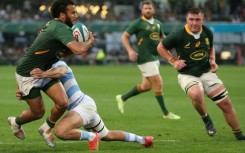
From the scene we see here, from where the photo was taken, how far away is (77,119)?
1101 cm

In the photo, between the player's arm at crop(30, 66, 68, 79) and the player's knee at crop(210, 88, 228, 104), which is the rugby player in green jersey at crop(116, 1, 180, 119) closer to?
the player's knee at crop(210, 88, 228, 104)

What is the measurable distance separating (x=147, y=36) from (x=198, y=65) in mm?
5085

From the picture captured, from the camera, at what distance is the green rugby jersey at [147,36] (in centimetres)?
1805

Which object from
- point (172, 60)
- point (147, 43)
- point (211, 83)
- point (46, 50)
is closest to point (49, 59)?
point (46, 50)

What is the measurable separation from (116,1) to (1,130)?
48407 mm

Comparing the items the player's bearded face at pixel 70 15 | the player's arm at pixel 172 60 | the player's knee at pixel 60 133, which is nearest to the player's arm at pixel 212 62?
the player's arm at pixel 172 60

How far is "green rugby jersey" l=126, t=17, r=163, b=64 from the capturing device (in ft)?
59.2

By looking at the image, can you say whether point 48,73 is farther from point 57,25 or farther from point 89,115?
point 89,115

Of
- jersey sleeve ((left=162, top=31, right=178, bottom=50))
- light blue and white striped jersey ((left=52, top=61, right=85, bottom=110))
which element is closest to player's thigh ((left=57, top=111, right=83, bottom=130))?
light blue and white striped jersey ((left=52, top=61, right=85, bottom=110))

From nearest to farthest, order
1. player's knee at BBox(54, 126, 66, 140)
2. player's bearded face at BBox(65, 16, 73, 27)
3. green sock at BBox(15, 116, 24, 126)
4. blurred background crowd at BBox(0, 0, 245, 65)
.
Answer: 1. player's knee at BBox(54, 126, 66, 140)
2. player's bearded face at BBox(65, 16, 73, 27)
3. green sock at BBox(15, 116, 24, 126)
4. blurred background crowd at BBox(0, 0, 245, 65)

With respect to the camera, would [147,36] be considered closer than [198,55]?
No

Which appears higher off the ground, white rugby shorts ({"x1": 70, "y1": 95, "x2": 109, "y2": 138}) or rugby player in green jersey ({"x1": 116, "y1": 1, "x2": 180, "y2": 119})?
white rugby shorts ({"x1": 70, "y1": 95, "x2": 109, "y2": 138})

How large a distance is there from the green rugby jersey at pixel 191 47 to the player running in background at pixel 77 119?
2.24 m

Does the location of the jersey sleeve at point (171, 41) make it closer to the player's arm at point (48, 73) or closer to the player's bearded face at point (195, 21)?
the player's bearded face at point (195, 21)
